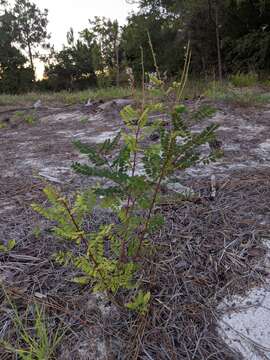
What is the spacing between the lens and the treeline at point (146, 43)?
1138 centimetres

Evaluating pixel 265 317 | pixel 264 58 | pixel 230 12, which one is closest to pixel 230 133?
pixel 265 317

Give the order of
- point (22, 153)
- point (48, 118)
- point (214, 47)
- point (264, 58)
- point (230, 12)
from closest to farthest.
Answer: point (22, 153) < point (48, 118) < point (264, 58) < point (230, 12) < point (214, 47)

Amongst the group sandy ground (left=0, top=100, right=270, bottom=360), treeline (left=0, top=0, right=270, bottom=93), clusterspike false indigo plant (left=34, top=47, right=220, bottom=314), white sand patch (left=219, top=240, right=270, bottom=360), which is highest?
treeline (left=0, top=0, right=270, bottom=93)

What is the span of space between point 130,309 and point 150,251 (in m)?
0.26

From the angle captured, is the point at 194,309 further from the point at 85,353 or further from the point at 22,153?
the point at 22,153

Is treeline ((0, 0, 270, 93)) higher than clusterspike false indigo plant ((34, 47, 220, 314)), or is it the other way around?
treeline ((0, 0, 270, 93))

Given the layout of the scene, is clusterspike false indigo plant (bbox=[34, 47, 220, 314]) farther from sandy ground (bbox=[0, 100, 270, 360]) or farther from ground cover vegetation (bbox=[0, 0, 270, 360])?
sandy ground (bbox=[0, 100, 270, 360])

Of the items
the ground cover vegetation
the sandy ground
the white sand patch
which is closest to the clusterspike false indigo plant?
the ground cover vegetation

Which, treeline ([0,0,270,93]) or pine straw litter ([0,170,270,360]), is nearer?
pine straw litter ([0,170,270,360])

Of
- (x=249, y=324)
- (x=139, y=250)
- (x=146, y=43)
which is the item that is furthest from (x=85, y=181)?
(x=146, y=43)

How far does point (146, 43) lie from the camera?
58.8 feet

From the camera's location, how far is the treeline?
11.4 meters

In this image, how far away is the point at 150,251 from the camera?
1.24 metres

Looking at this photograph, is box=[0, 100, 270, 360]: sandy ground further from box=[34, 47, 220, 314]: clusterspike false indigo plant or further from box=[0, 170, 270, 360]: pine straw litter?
box=[34, 47, 220, 314]: clusterspike false indigo plant
